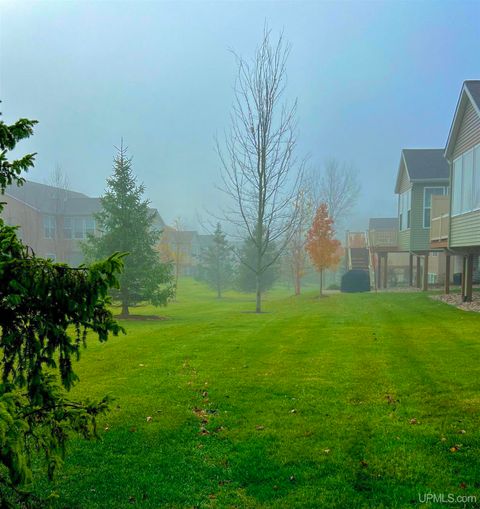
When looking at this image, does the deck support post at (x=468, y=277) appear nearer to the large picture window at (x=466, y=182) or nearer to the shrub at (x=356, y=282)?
the large picture window at (x=466, y=182)

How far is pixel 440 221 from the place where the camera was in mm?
16203

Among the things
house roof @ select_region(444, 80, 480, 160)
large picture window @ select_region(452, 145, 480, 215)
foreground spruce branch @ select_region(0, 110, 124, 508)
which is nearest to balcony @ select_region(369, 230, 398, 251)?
house roof @ select_region(444, 80, 480, 160)

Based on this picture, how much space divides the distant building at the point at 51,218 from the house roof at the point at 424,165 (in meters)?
22.1

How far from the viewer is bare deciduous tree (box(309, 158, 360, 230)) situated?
4672cm

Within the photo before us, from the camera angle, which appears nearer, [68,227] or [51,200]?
[51,200]

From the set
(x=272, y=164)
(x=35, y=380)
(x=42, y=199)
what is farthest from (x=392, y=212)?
(x=35, y=380)

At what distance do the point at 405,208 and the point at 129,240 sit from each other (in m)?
15.3

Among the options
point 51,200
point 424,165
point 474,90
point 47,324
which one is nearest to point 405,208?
point 424,165

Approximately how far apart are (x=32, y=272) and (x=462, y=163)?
49.5ft

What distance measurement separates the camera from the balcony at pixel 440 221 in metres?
15.7

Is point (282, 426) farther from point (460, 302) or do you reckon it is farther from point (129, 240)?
point (129, 240)

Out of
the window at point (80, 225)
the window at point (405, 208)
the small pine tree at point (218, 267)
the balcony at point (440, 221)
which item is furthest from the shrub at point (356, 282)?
the window at point (80, 225)

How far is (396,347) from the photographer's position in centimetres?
848

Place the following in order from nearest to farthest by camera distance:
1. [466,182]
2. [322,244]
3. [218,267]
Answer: [466,182] < [322,244] < [218,267]
